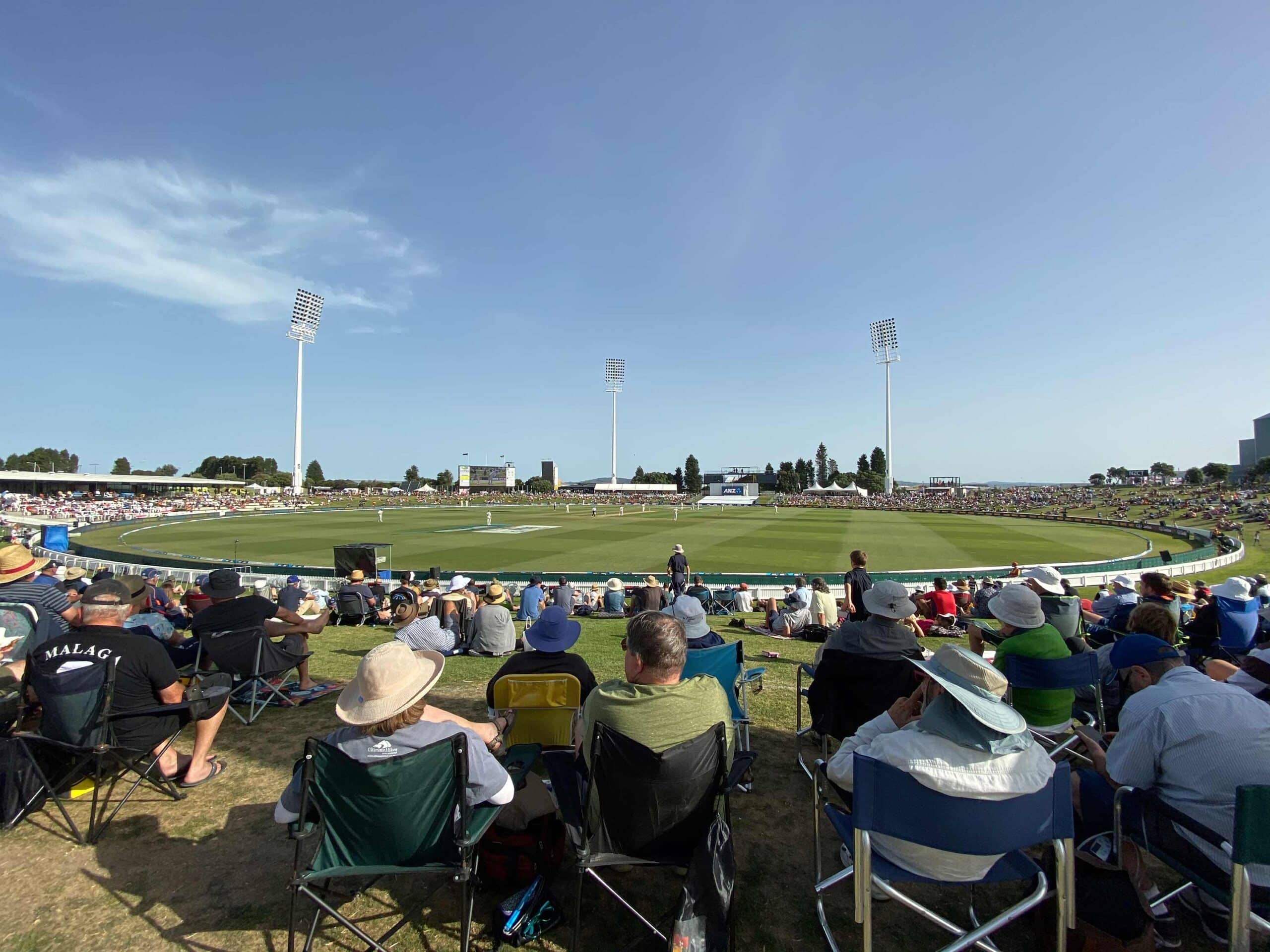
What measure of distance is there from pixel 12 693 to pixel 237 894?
110 inches

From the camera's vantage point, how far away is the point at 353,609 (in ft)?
39.7

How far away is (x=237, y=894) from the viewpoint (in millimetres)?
3162

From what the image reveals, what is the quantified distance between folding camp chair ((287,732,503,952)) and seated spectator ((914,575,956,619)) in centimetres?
1076

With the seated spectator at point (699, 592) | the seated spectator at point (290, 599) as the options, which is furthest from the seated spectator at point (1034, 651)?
the seated spectator at point (699, 592)

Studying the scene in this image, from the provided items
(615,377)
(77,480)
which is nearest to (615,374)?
(615,377)

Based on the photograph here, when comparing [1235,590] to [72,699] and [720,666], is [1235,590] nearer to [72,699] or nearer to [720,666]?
[720,666]

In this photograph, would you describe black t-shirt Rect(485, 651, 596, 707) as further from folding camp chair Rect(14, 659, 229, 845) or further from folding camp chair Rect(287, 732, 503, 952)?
folding camp chair Rect(14, 659, 229, 845)

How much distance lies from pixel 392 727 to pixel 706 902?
5.28 ft

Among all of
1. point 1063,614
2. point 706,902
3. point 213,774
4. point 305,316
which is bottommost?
point 213,774

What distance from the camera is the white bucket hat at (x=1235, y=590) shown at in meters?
6.19

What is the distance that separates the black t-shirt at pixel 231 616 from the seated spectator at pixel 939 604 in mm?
10929

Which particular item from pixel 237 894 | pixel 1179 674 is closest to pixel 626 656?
pixel 237 894

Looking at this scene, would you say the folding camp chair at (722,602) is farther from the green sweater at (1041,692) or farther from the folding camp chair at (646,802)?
the folding camp chair at (646,802)

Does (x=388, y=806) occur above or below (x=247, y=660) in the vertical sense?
above
